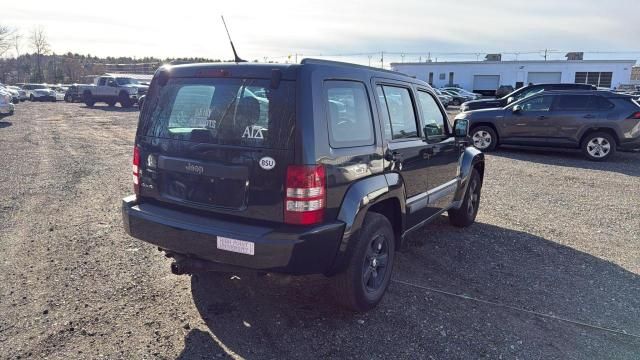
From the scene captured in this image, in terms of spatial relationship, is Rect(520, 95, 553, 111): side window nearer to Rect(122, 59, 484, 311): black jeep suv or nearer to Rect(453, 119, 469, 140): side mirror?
Rect(453, 119, 469, 140): side mirror

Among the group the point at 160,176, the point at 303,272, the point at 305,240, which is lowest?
the point at 303,272

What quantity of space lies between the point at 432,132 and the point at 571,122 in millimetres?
9134

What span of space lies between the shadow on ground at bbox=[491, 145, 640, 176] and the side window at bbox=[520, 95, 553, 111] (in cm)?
130

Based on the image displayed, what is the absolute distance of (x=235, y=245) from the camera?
3.06 metres

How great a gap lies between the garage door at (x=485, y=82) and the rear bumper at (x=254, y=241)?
5503 cm

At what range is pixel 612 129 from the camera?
11.8 meters

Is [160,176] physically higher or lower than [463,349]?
higher

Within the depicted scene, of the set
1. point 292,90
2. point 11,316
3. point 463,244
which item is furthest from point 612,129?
point 11,316

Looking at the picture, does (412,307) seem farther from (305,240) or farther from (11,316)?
(11,316)

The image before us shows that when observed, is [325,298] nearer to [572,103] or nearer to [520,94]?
[572,103]

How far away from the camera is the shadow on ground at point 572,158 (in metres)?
11.3

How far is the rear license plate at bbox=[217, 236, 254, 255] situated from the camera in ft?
9.93

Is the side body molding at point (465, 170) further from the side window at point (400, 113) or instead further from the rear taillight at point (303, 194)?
the rear taillight at point (303, 194)

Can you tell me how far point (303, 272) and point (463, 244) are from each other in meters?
3.01
